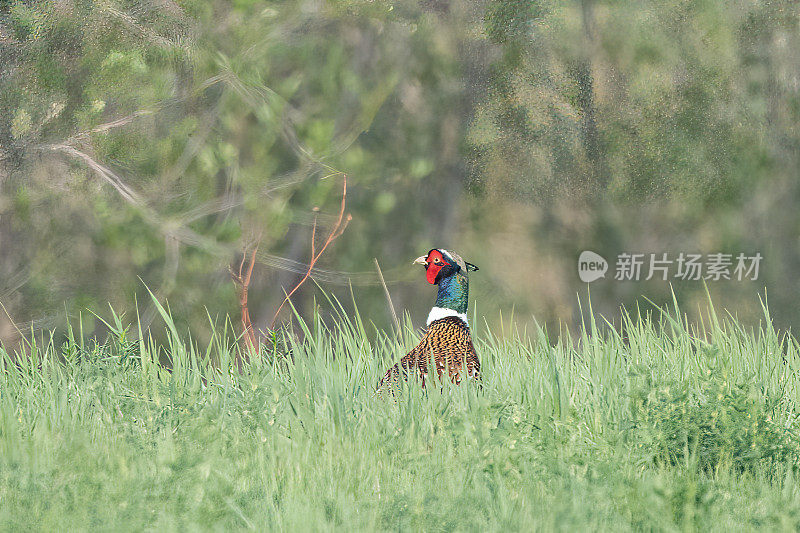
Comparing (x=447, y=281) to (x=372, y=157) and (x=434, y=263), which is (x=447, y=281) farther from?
Result: (x=372, y=157)

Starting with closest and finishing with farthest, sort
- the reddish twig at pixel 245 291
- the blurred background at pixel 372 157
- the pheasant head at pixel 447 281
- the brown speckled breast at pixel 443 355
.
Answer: the brown speckled breast at pixel 443 355
the pheasant head at pixel 447 281
the reddish twig at pixel 245 291
the blurred background at pixel 372 157

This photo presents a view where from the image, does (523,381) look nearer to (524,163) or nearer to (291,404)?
(291,404)

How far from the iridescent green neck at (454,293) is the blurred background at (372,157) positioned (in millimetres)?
1295

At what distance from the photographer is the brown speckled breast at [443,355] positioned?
355 centimetres

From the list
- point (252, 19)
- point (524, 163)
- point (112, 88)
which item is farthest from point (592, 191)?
point (112, 88)

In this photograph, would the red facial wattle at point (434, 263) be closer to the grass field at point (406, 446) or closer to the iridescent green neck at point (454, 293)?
the iridescent green neck at point (454, 293)

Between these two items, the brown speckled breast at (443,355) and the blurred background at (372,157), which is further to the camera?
the blurred background at (372,157)

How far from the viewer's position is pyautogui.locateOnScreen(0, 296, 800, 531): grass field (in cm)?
259

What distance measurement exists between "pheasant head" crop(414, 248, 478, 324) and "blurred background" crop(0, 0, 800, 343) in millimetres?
1292

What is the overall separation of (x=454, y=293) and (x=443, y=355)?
0.87 feet

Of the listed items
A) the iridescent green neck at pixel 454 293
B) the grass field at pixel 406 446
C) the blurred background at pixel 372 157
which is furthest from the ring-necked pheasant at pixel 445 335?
the blurred background at pixel 372 157

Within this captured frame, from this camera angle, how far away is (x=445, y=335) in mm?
3605

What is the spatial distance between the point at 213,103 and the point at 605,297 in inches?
96.6

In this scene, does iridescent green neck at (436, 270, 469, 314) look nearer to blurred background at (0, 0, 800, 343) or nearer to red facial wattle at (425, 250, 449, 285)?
red facial wattle at (425, 250, 449, 285)
